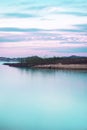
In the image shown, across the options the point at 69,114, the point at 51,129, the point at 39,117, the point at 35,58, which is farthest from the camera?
the point at 35,58

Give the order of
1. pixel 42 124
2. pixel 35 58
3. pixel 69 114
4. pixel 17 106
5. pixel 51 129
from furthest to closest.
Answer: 1. pixel 35 58
2. pixel 17 106
3. pixel 69 114
4. pixel 42 124
5. pixel 51 129

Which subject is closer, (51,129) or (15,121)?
(51,129)

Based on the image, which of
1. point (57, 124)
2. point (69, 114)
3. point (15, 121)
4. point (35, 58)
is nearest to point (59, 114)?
point (69, 114)

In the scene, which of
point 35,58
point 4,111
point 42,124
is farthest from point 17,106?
point 35,58

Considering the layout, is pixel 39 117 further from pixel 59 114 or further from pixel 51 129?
pixel 51 129

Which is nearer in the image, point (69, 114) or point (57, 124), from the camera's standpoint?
point (57, 124)

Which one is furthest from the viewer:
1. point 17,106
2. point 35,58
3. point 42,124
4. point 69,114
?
point 35,58

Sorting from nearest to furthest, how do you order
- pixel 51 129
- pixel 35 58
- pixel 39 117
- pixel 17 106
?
pixel 51 129
pixel 39 117
pixel 17 106
pixel 35 58

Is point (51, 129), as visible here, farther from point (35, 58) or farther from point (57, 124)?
point (35, 58)
